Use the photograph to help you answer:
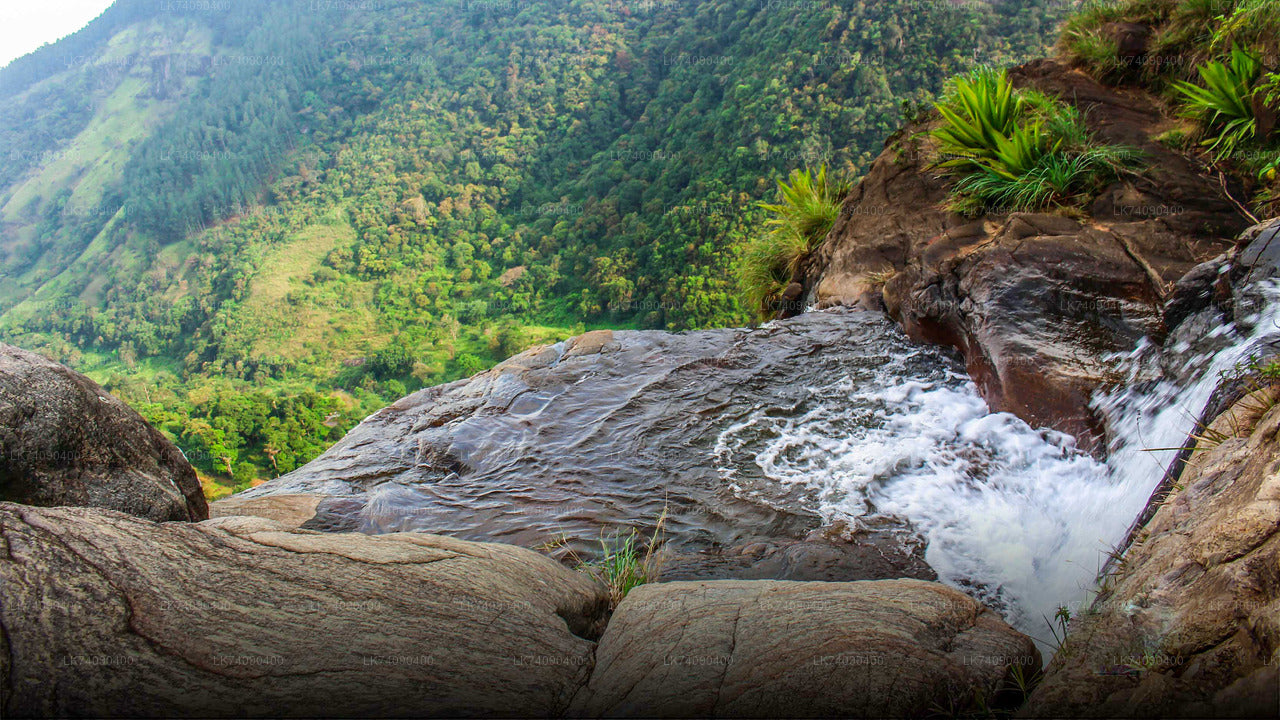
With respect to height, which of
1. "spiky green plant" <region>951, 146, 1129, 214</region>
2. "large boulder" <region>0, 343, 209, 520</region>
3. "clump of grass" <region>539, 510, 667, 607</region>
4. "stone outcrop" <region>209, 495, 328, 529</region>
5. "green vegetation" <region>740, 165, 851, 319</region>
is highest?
"large boulder" <region>0, 343, 209, 520</region>

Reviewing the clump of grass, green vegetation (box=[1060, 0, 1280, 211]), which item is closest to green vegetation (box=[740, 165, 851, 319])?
green vegetation (box=[1060, 0, 1280, 211])

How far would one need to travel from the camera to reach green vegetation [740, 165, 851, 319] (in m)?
9.67

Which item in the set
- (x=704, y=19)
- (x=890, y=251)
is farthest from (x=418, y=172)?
(x=890, y=251)

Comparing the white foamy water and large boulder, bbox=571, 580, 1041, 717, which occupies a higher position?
large boulder, bbox=571, 580, 1041, 717

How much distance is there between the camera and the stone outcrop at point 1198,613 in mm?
1604

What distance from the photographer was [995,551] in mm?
3625

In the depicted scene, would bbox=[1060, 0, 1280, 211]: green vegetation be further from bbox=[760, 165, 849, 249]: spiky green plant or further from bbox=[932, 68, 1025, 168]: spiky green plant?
bbox=[760, 165, 849, 249]: spiky green plant

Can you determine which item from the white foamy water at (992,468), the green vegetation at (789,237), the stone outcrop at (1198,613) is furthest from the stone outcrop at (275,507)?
the green vegetation at (789,237)

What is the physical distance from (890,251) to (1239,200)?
9.91 ft

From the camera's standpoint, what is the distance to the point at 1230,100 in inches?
211

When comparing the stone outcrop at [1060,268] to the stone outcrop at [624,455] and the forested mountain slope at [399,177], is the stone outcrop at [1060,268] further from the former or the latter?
the forested mountain slope at [399,177]

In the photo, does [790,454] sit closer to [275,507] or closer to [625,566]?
[625,566]

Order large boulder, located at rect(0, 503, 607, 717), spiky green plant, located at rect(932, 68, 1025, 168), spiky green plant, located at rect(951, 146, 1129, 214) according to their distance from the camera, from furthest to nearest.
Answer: spiky green plant, located at rect(932, 68, 1025, 168)
spiky green plant, located at rect(951, 146, 1129, 214)
large boulder, located at rect(0, 503, 607, 717)

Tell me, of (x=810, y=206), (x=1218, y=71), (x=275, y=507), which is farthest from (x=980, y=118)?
(x=275, y=507)
